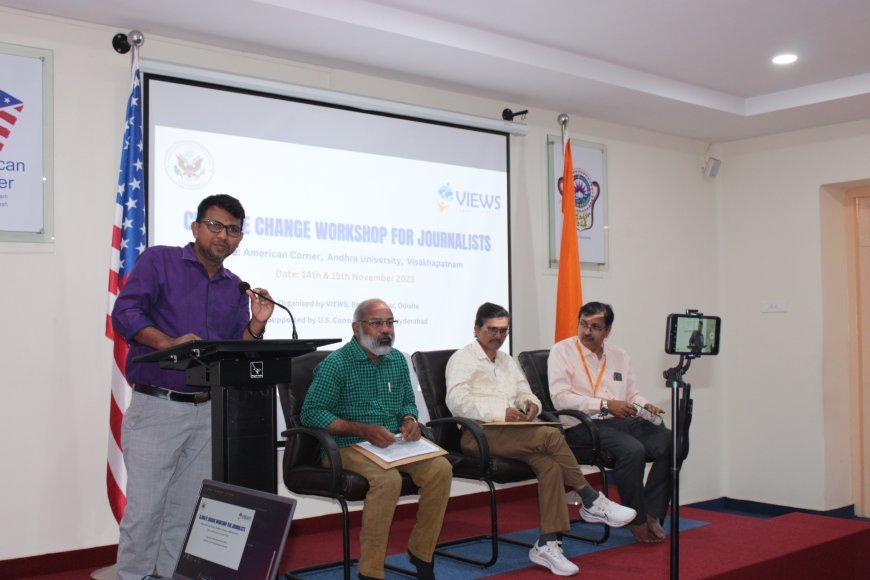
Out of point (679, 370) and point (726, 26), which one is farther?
point (726, 26)

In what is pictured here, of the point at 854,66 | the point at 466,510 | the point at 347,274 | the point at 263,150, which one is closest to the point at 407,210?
the point at 347,274

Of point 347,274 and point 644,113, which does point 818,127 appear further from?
point 347,274

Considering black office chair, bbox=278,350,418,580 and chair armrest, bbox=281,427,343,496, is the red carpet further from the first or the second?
chair armrest, bbox=281,427,343,496

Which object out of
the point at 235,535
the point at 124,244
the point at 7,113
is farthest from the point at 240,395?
the point at 7,113

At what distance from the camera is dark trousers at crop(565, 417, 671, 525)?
4.18 meters

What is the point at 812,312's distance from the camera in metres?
6.18

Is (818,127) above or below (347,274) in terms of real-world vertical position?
above

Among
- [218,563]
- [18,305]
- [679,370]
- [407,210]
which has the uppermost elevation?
[407,210]

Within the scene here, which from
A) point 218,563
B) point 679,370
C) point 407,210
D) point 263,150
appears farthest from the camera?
point 407,210

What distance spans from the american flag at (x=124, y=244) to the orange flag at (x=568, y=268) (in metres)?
2.67

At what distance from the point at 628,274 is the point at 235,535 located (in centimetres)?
471

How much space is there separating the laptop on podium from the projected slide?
230 centimetres

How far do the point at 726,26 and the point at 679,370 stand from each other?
2.52 m

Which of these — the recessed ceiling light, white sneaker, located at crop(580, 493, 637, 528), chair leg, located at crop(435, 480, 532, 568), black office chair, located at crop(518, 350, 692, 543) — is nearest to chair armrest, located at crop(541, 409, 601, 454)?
black office chair, located at crop(518, 350, 692, 543)
